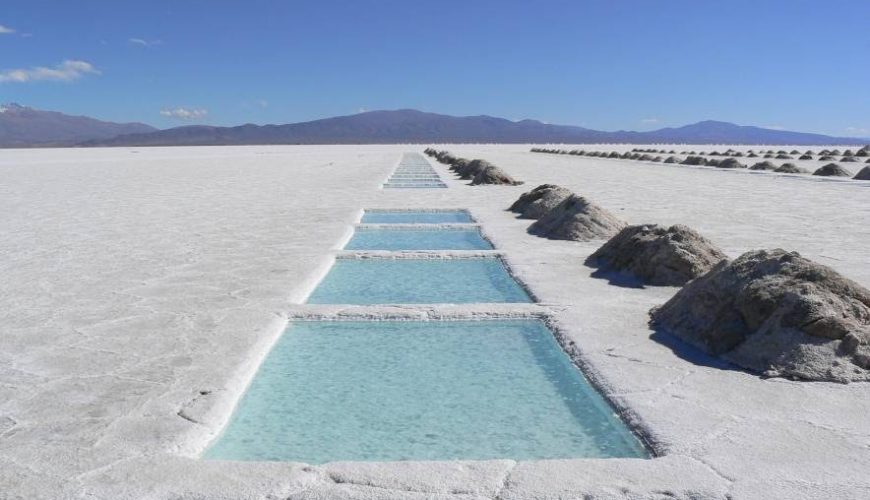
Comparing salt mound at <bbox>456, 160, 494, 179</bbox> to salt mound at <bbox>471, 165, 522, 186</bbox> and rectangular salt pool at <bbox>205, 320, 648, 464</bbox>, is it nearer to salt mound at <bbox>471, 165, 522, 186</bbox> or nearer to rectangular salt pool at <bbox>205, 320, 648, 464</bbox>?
salt mound at <bbox>471, 165, 522, 186</bbox>

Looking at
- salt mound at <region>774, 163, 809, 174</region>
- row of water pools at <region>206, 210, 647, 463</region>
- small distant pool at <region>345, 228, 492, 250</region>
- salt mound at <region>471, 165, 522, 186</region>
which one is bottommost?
salt mound at <region>774, 163, 809, 174</region>

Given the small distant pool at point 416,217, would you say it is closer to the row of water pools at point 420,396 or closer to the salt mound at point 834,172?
the row of water pools at point 420,396

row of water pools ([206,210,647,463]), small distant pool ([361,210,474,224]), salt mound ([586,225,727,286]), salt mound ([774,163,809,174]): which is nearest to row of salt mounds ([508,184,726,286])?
salt mound ([586,225,727,286])

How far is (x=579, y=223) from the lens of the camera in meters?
8.45

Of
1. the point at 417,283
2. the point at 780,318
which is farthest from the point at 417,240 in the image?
the point at 780,318

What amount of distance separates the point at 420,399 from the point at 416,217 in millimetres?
7953

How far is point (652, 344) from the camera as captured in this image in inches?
167

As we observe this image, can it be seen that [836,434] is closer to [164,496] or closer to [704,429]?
[704,429]

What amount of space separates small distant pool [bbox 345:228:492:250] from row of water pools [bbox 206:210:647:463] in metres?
2.64

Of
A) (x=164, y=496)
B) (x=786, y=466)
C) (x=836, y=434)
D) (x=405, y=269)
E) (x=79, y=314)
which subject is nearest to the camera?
(x=164, y=496)

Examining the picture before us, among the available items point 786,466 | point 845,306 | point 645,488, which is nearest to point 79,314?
point 645,488

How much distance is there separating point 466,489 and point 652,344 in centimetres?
212

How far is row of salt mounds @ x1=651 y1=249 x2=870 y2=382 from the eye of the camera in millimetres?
3688

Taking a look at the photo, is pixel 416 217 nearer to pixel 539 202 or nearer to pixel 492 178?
pixel 539 202
